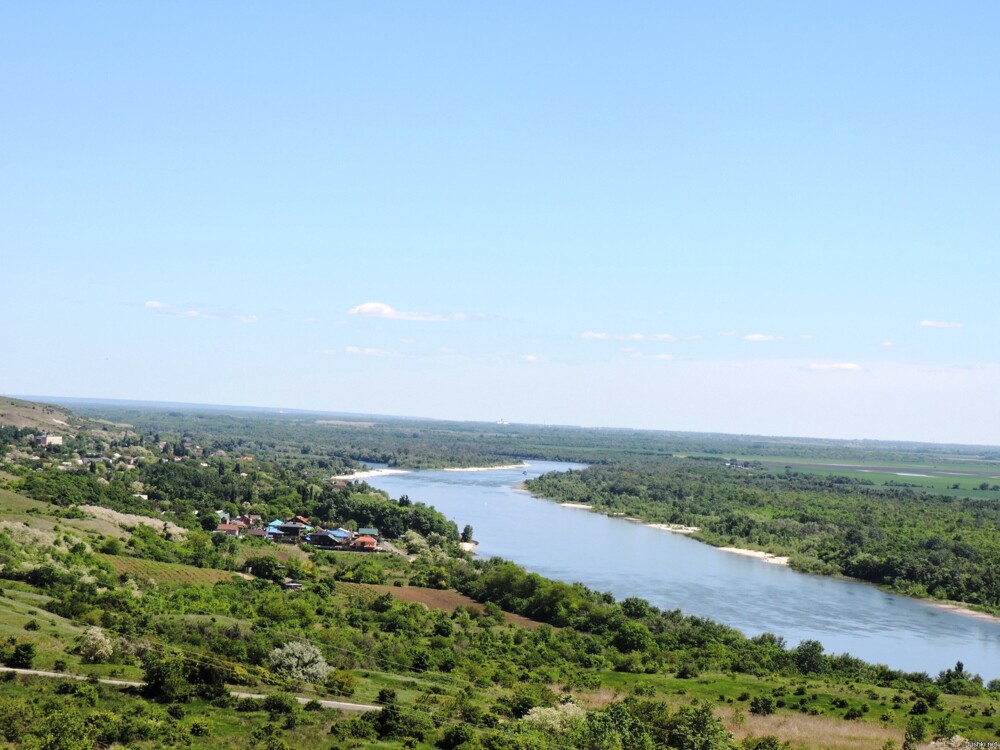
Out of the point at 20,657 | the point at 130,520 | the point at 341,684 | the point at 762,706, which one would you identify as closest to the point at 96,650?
the point at 20,657

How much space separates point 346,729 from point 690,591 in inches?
1709

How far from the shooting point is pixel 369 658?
35.4 metres

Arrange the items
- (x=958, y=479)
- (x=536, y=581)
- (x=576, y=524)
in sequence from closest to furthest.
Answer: (x=536, y=581) < (x=576, y=524) < (x=958, y=479)

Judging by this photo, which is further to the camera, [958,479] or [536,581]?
[958,479]

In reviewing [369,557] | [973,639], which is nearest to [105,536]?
[369,557]

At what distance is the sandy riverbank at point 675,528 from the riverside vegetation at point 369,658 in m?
35.1

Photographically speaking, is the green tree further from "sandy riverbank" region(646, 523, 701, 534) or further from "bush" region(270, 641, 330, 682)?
"sandy riverbank" region(646, 523, 701, 534)

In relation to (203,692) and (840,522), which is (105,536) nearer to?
(203,692)

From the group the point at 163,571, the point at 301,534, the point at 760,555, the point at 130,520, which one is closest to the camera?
the point at 163,571

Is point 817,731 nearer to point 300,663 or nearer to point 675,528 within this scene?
point 300,663

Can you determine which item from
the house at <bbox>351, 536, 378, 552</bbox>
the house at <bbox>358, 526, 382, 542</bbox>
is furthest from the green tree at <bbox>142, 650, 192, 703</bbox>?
the house at <bbox>358, 526, 382, 542</bbox>

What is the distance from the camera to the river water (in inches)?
2044

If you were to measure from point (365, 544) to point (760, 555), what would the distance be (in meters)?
38.1

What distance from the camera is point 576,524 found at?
99.6 meters
